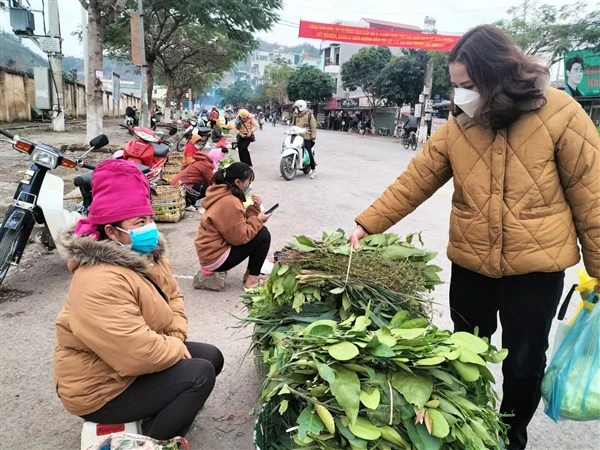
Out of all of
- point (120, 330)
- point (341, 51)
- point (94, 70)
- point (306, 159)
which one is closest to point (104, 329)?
point (120, 330)

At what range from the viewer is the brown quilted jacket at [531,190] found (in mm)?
1714

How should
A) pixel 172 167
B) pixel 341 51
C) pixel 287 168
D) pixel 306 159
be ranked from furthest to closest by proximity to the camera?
pixel 341 51
pixel 306 159
pixel 287 168
pixel 172 167

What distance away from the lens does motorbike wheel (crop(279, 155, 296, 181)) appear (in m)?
9.41

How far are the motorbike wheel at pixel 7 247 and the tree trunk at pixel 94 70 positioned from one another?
9.38 meters

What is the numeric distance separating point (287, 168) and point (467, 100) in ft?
25.5

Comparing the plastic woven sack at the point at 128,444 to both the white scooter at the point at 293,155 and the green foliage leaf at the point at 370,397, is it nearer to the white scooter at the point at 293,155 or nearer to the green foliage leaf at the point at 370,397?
the green foliage leaf at the point at 370,397

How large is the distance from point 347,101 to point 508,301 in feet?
144

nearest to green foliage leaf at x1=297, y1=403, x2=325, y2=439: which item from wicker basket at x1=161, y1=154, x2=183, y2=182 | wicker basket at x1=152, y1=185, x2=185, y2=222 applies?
wicker basket at x1=152, y1=185, x2=185, y2=222

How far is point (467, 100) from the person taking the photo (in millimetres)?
1784

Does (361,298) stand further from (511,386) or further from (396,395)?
(511,386)

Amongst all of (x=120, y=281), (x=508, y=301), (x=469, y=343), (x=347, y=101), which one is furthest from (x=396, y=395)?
(x=347, y=101)

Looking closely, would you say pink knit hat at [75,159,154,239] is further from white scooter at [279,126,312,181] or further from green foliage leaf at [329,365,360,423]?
white scooter at [279,126,312,181]

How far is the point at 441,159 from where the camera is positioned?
2.05 meters

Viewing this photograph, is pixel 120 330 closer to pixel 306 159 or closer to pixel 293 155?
pixel 293 155
